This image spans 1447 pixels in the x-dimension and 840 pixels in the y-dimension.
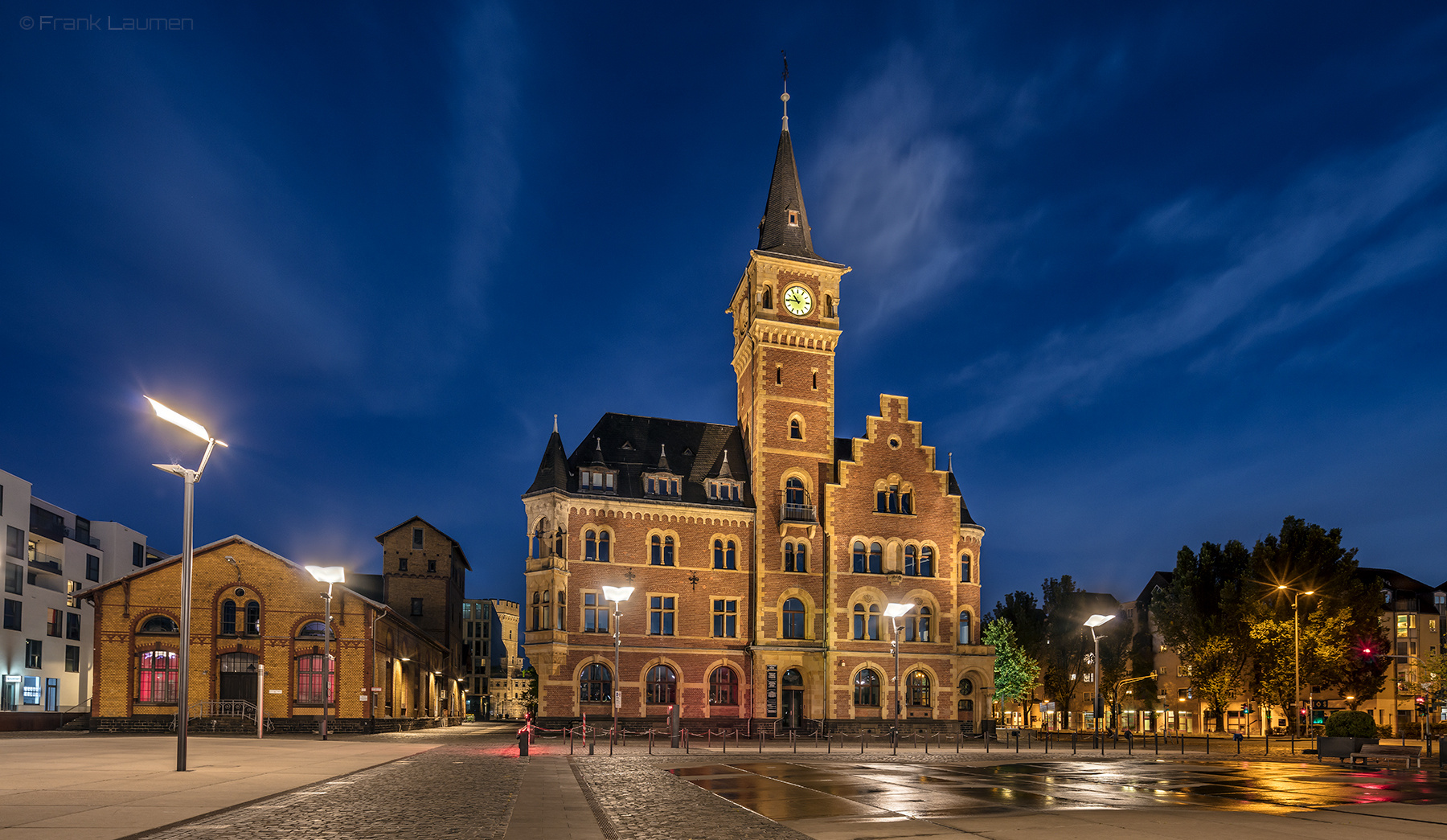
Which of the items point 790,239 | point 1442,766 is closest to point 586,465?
point 790,239

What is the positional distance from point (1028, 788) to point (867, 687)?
35.1 metres

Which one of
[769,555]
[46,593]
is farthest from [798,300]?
[46,593]

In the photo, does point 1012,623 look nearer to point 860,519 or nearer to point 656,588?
point 860,519

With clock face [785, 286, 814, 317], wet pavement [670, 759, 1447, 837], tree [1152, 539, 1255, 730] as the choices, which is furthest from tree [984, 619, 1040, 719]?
wet pavement [670, 759, 1447, 837]

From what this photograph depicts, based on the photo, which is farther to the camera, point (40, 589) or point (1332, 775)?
point (40, 589)

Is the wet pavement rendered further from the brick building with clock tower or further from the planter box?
the brick building with clock tower

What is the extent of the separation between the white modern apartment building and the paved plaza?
1888 inches

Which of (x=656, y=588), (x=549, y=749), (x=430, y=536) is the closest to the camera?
(x=549, y=749)

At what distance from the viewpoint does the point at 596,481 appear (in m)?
54.0

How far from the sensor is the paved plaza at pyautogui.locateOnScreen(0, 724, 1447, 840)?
1415cm

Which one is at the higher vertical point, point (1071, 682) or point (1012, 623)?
point (1012, 623)

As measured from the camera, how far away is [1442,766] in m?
30.5

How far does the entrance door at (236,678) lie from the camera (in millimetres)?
50156

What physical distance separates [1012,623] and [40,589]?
76337 millimetres
